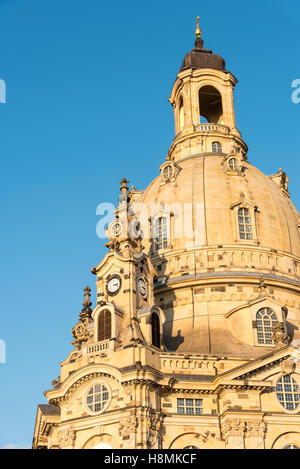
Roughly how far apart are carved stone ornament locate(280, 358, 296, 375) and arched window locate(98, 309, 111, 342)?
1260 cm

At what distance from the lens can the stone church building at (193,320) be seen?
4997 cm

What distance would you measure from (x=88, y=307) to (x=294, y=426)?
926 inches

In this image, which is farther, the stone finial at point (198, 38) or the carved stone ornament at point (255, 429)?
the stone finial at point (198, 38)

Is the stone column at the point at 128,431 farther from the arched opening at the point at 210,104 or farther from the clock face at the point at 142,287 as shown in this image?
the arched opening at the point at 210,104

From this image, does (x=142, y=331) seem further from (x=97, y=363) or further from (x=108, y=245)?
(x=108, y=245)

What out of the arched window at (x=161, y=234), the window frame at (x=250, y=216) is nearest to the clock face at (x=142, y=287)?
the arched window at (x=161, y=234)

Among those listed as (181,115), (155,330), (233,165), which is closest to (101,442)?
(155,330)

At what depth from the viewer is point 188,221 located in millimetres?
64438

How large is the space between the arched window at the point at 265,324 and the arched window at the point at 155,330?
7.94 metres

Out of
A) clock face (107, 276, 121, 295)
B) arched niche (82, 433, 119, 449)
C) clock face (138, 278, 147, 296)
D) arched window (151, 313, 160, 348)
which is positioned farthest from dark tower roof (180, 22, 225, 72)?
arched niche (82, 433, 119, 449)

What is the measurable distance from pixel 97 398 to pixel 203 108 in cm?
4339

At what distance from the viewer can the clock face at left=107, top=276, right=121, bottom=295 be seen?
56.2 metres

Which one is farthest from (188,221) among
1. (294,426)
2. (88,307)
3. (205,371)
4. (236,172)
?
(294,426)

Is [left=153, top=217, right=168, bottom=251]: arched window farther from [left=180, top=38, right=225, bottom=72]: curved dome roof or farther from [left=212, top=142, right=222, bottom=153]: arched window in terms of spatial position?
[left=180, top=38, right=225, bottom=72]: curved dome roof
